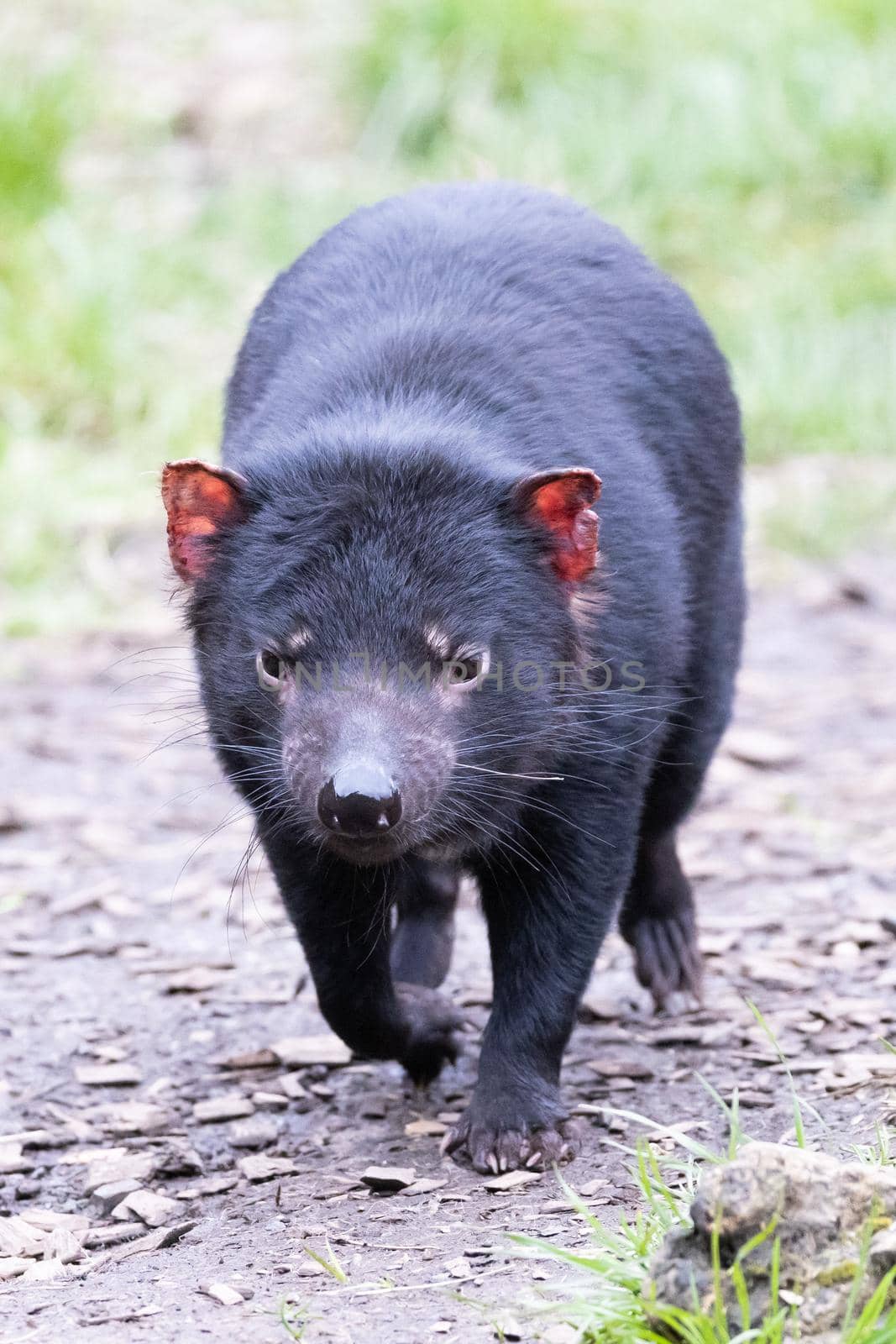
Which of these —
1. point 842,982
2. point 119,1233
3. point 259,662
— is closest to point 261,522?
point 259,662

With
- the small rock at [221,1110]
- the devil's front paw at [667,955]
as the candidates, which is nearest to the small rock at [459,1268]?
the small rock at [221,1110]

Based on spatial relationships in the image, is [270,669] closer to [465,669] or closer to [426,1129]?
[465,669]

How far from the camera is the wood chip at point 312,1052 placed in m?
3.54

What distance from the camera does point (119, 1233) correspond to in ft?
9.16

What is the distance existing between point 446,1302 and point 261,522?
1.21 meters

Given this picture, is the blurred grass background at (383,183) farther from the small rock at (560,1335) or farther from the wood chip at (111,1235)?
the small rock at (560,1335)

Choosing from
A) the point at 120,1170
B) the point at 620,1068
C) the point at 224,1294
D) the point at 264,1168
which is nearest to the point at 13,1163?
the point at 120,1170

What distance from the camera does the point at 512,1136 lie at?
2.97m

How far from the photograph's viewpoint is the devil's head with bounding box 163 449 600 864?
2594 mm

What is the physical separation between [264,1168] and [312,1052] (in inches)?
21.7

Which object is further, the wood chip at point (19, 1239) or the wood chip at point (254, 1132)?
the wood chip at point (254, 1132)

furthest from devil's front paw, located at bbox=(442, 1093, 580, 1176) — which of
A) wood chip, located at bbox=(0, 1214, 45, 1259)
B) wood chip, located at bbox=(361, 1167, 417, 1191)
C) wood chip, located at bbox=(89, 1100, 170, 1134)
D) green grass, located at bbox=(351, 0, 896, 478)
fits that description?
green grass, located at bbox=(351, 0, 896, 478)

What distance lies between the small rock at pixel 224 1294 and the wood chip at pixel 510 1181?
57cm

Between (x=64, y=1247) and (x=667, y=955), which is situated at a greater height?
(x=667, y=955)
